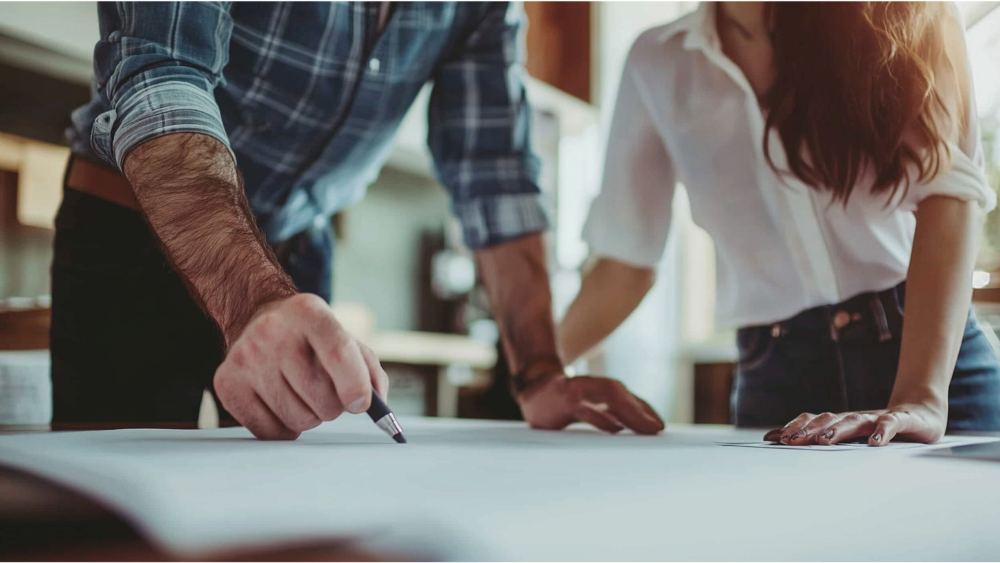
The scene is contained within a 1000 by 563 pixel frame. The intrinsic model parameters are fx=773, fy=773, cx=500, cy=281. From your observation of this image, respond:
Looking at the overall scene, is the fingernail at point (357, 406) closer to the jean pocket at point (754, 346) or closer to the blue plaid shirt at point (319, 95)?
the blue plaid shirt at point (319, 95)

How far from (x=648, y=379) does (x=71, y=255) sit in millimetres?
1850

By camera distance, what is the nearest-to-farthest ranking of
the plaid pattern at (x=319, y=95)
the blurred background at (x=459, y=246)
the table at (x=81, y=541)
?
the table at (x=81, y=541) → the plaid pattern at (x=319, y=95) → the blurred background at (x=459, y=246)

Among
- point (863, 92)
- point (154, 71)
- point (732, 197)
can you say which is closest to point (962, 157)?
point (863, 92)

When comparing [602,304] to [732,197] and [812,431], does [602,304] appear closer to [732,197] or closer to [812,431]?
[732,197]

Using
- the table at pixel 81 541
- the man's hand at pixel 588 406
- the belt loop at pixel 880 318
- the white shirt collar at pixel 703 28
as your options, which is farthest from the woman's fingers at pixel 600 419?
the table at pixel 81 541

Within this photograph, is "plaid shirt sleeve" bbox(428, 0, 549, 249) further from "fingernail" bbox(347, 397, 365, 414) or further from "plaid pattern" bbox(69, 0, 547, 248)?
"fingernail" bbox(347, 397, 365, 414)

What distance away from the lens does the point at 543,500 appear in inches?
8.1

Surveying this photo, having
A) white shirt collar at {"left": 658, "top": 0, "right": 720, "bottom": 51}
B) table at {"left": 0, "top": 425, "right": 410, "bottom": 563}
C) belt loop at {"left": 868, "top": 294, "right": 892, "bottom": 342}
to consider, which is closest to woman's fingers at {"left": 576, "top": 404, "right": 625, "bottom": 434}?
belt loop at {"left": 868, "top": 294, "right": 892, "bottom": 342}

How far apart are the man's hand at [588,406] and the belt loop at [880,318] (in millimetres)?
187

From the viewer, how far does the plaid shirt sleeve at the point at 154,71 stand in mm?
433

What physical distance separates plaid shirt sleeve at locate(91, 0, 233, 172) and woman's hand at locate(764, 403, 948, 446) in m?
0.36

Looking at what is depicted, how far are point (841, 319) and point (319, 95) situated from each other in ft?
1.55

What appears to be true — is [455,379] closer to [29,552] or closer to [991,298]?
[991,298]

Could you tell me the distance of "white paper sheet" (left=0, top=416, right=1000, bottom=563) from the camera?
0.17 meters
